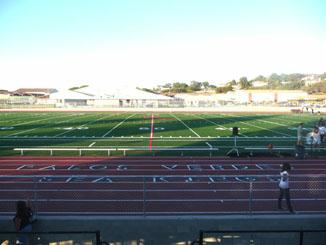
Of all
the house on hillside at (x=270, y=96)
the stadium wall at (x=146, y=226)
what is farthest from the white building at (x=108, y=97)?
the stadium wall at (x=146, y=226)

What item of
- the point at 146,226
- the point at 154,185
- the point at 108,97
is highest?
the point at 108,97

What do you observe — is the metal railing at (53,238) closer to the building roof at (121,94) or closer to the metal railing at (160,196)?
the metal railing at (160,196)

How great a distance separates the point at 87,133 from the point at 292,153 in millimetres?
15792

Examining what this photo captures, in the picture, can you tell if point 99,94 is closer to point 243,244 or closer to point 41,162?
point 41,162

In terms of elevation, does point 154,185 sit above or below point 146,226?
below

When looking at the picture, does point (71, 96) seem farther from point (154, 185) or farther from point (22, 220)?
point (22, 220)

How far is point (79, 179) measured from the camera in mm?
13258

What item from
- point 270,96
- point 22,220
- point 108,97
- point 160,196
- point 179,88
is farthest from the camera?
point 179,88

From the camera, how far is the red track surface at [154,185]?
31.8 feet

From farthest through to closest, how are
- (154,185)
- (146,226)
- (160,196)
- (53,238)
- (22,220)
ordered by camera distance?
(154,185)
(160,196)
(146,226)
(53,238)
(22,220)

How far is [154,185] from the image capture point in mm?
12438

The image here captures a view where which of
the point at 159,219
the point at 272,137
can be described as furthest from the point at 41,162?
the point at 272,137

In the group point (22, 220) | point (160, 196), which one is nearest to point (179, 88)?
point (160, 196)

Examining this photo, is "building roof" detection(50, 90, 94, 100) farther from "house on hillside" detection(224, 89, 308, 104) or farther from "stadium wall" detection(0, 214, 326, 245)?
"stadium wall" detection(0, 214, 326, 245)
